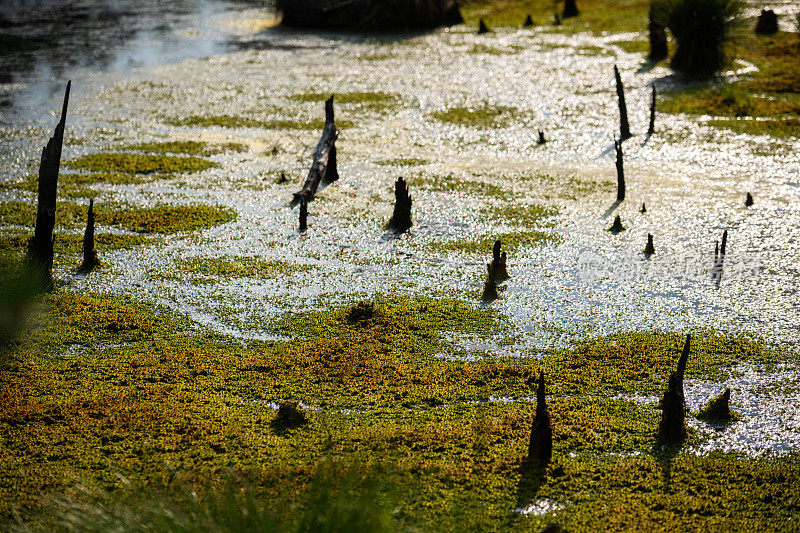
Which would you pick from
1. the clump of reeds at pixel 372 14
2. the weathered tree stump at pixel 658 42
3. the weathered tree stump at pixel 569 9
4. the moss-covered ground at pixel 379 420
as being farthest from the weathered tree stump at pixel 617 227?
the weathered tree stump at pixel 569 9

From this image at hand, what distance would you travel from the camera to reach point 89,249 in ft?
23.4

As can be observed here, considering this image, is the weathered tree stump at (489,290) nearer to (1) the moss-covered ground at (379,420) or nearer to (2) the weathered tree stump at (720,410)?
(1) the moss-covered ground at (379,420)

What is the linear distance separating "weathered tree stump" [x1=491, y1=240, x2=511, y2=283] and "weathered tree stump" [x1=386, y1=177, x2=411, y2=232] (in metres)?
1.26

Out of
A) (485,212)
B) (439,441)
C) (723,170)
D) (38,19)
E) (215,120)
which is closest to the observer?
(439,441)

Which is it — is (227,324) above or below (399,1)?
below

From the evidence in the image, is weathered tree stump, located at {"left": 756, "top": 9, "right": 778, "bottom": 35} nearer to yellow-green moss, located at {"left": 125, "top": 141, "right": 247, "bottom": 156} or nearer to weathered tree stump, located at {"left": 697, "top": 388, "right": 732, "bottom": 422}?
yellow-green moss, located at {"left": 125, "top": 141, "right": 247, "bottom": 156}

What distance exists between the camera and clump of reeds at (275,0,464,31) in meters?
17.0

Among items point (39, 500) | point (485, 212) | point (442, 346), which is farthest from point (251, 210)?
point (39, 500)

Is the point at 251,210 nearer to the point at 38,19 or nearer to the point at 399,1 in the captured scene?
the point at 399,1

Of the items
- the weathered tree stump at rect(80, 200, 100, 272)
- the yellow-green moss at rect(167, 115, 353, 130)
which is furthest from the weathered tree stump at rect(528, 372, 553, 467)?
the yellow-green moss at rect(167, 115, 353, 130)

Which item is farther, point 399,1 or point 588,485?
point 399,1

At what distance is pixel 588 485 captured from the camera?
14.7ft

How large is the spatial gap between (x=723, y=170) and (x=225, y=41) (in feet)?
32.5

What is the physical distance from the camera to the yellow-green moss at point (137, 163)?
9.71 meters
